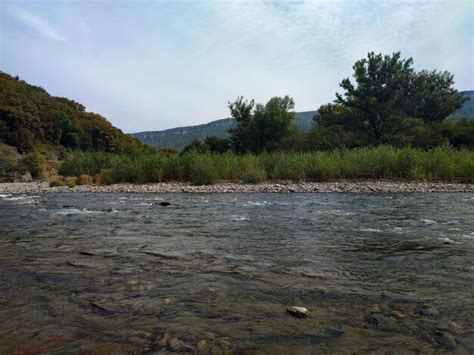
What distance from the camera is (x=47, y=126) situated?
5897 centimetres

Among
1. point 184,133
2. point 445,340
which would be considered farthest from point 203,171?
point 184,133

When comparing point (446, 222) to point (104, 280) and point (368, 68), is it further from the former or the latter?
point (368, 68)

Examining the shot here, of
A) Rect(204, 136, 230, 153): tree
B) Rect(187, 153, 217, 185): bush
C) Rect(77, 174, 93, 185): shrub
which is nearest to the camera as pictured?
Rect(187, 153, 217, 185): bush

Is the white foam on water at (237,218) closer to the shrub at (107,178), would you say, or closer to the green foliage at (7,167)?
the shrub at (107,178)

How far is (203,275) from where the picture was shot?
13.6ft

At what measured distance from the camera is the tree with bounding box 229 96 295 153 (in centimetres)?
3906

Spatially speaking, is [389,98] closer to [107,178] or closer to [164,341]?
[107,178]

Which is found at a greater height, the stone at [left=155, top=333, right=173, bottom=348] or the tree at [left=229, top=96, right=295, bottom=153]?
the tree at [left=229, top=96, right=295, bottom=153]

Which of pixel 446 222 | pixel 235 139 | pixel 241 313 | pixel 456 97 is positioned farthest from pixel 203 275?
pixel 456 97

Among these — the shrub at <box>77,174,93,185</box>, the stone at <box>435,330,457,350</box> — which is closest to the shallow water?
the stone at <box>435,330,457,350</box>

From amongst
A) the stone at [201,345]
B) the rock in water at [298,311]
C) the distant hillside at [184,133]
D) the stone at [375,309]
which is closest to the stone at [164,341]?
the stone at [201,345]

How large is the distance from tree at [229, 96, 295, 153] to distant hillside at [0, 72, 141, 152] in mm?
30435

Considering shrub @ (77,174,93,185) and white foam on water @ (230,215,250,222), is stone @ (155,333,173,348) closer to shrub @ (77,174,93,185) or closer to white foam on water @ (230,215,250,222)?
white foam on water @ (230,215,250,222)

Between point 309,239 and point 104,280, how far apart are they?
336 centimetres
